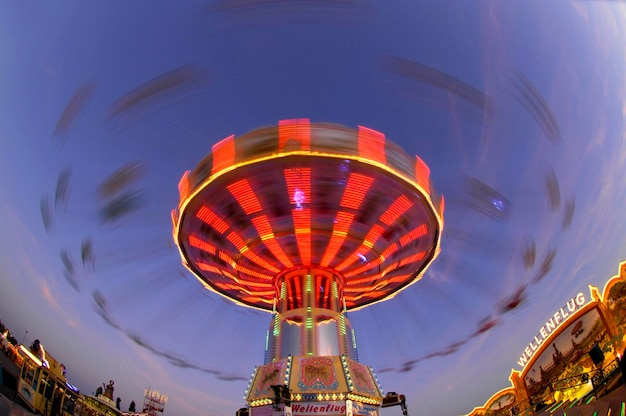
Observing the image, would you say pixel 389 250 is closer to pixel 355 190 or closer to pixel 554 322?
pixel 355 190

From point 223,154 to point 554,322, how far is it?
18.9 m

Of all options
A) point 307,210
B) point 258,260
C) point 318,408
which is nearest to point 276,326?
point 258,260

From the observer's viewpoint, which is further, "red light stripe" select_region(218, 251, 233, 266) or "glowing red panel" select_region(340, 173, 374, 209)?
"red light stripe" select_region(218, 251, 233, 266)

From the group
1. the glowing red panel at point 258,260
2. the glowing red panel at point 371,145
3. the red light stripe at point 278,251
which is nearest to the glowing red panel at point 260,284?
the glowing red panel at point 258,260

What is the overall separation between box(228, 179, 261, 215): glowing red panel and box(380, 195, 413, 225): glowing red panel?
4944 mm

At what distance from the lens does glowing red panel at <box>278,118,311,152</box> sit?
14531mm

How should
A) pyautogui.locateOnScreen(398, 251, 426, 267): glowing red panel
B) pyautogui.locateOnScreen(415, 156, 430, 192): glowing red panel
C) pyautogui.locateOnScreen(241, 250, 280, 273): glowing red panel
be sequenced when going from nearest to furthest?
pyautogui.locateOnScreen(415, 156, 430, 192): glowing red panel, pyautogui.locateOnScreen(241, 250, 280, 273): glowing red panel, pyautogui.locateOnScreen(398, 251, 426, 267): glowing red panel

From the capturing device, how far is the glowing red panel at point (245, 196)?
50.9 feet

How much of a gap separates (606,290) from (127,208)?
21575 mm

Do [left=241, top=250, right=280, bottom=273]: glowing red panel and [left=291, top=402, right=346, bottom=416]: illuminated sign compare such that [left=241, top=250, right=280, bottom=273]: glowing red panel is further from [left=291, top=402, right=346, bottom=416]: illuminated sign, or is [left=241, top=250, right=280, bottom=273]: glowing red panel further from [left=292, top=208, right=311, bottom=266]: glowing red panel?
[left=291, top=402, right=346, bottom=416]: illuminated sign

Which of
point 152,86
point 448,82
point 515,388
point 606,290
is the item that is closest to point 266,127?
point 152,86

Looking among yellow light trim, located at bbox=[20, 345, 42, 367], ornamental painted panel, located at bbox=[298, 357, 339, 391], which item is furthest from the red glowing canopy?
yellow light trim, located at bbox=[20, 345, 42, 367]

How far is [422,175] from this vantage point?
16.3m

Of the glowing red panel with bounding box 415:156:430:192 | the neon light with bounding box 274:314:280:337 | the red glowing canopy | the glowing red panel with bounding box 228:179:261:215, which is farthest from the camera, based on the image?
the neon light with bounding box 274:314:280:337
